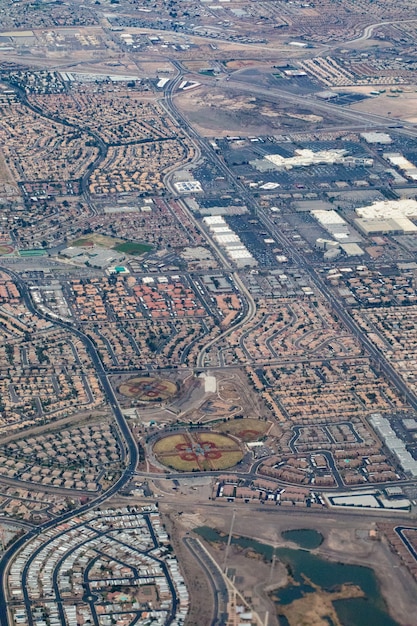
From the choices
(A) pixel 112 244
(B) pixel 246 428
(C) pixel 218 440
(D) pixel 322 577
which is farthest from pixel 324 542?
(A) pixel 112 244

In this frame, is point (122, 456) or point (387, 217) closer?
point (122, 456)

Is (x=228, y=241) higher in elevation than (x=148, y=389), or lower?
lower

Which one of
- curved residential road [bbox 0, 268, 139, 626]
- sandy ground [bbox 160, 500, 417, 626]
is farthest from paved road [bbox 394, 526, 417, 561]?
curved residential road [bbox 0, 268, 139, 626]

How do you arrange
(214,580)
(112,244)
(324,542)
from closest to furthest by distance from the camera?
(214,580), (324,542), (112,244)

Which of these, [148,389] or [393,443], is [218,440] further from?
[393,443]

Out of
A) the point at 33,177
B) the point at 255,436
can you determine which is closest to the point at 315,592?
the point at 255,436

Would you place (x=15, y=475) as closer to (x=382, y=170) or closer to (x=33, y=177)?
(x=33, y=177)
